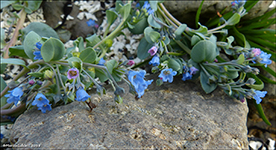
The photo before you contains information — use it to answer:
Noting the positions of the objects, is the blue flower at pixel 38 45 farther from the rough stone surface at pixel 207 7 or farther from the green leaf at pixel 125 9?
the rough stone surface at pixel 207 7

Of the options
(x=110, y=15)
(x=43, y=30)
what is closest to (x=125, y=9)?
(x=110, y=15)

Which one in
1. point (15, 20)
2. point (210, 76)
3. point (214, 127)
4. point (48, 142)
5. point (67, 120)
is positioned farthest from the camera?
point (15, 20)

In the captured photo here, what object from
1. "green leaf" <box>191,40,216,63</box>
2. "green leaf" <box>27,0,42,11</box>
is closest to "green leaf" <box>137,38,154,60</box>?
"green leaf" <box>191,40,216,63</box>

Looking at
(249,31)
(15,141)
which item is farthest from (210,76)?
(15,141)

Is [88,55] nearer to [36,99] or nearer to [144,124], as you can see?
[36,99]

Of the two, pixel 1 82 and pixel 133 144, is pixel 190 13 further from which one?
pixel 1 82

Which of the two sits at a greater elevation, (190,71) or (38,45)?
(38,45)
